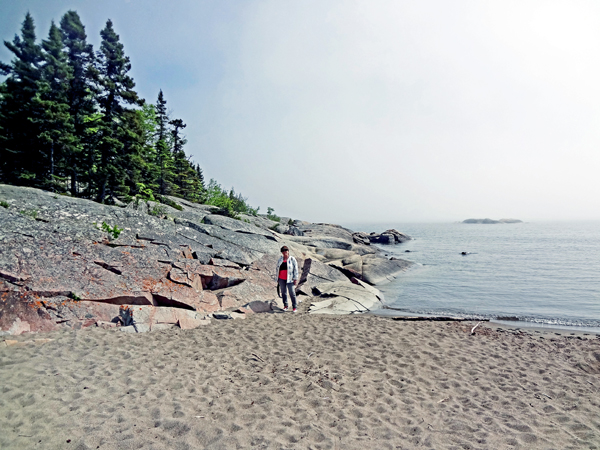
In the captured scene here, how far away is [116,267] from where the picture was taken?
10.9m

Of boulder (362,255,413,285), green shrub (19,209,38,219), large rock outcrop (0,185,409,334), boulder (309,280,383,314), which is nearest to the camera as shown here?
large rock outcrop (0,185,409,334)

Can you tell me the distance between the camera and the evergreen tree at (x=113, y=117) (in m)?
18.6

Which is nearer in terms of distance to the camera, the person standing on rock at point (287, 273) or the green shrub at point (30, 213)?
the green shrub at point (30, 213)

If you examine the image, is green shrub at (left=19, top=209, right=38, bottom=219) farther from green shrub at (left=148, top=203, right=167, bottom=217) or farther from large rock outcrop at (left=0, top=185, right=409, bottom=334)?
green shrub at (left=148, top=203, right=167, bottom=217)

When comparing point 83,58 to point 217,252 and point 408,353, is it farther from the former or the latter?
point 408,353

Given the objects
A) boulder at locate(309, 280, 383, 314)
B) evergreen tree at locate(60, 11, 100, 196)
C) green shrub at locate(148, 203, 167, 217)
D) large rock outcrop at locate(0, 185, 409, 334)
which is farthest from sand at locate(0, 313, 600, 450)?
evergreen tree at locate(60, 11, 100, 196)

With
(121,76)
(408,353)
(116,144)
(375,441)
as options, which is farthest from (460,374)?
(121,76)

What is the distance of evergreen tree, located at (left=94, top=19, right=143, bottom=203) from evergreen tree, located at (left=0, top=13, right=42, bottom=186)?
14.2 feet

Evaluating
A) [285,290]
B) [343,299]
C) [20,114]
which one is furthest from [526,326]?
[20,114]

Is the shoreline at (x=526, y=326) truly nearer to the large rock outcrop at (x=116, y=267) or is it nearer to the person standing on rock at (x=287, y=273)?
the person standing on rock at (x=287, y=273)

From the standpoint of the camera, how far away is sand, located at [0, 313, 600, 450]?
450cm

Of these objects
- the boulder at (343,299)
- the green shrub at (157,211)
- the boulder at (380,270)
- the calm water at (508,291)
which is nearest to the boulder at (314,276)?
the boulder at (343,299)

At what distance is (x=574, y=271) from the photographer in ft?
82.4

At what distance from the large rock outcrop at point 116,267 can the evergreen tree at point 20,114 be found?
35.7 feet
